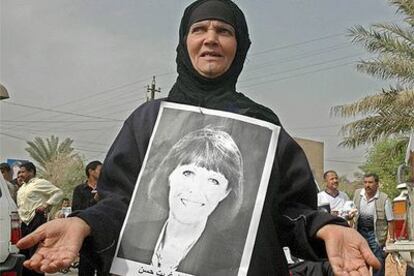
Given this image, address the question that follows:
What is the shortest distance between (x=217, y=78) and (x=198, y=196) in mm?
372

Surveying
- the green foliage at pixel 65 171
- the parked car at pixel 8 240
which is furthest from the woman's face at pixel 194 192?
the green foliage at pixel 65 171

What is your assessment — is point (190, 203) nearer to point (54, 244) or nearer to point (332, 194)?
point (54, 244)

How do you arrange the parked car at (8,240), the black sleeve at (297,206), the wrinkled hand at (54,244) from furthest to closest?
the parked car at (8,240), the black sleeve at (297,206), the wrinkled hand at (54,244)

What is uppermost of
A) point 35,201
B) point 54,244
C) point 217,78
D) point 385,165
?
point 385,165

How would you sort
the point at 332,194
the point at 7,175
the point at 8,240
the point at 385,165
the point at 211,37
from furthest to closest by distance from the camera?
1. the point at 385,165
2. the point at 7,175
3. the point at 332,194
4. the point at 8,240
5. the point at 211,37

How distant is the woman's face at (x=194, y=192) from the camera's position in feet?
6.33

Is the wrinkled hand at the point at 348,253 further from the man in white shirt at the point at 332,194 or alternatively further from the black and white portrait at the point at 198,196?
the man in white shirt at the point at 332,194

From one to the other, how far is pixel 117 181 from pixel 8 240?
5083mm

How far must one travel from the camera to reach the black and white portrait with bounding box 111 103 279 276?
191cm

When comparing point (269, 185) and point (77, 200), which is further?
point (77, 200)

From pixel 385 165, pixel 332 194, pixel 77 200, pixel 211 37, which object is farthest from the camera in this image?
pixel 385 165

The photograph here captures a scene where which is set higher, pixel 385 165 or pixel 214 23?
pixel 385 165

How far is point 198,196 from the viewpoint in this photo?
1.94 metres

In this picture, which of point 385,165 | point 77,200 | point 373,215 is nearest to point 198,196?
point 77,200
